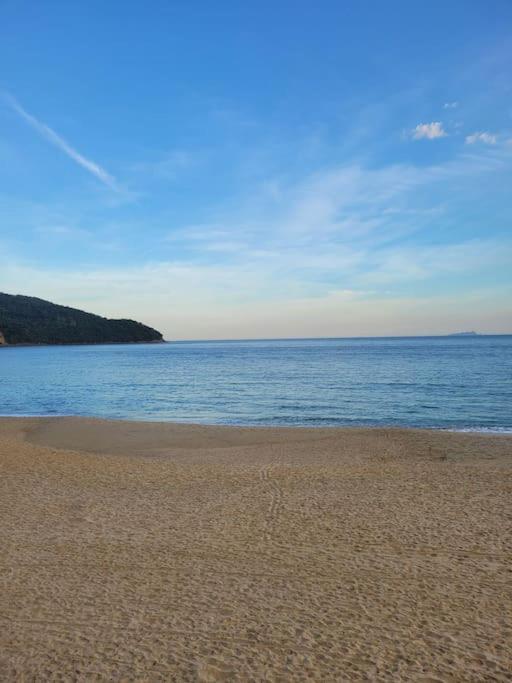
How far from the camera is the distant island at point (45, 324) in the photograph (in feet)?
512

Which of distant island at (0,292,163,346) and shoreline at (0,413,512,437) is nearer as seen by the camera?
shoreline at (0,413,512,437)

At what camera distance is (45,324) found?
170 meters

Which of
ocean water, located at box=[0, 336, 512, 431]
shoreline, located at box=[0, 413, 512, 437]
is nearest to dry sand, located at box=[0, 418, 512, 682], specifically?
shoreline, located at box=[0, 413, 512, 437]

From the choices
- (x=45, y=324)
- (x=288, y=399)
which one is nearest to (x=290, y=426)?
(x=288, y=399)

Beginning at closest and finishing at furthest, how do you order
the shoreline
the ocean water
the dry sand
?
the dry sand, the shoreline, the ocean water

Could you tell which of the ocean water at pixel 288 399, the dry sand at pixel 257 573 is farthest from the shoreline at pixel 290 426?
the dry sand at pixel 257 573

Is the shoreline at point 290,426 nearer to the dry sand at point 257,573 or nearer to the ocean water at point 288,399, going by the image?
the ocean water at point 288,399

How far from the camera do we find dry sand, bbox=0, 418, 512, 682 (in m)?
4.58

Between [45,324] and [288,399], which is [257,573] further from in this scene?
[45,324]

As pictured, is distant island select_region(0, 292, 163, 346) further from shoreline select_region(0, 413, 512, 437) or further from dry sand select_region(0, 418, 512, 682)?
dry sand select_region(0, 418, 512, 682)

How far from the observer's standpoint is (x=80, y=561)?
6758 millimetres

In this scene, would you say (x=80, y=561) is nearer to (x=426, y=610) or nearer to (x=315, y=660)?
(x=315, y=660)

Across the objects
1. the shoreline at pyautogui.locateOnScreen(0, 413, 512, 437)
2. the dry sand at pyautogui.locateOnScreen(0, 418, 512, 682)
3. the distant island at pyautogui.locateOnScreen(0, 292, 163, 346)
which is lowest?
the shoreline at pyautogui.locateOnScreen(0, 413, 512, 437)

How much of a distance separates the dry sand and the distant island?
156 meters
